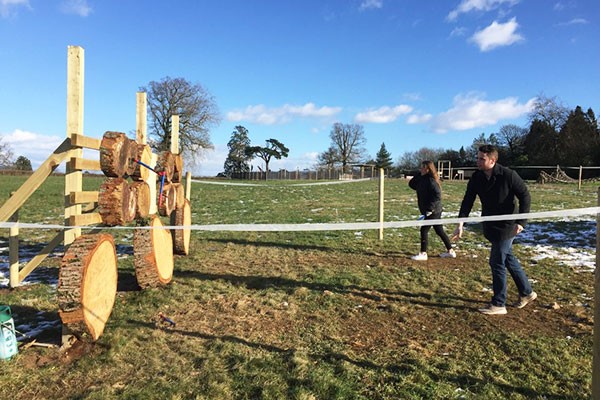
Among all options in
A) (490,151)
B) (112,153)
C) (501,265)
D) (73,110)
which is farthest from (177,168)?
(501,265)

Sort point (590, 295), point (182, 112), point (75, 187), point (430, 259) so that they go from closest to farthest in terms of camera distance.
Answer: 1. point (75, 187)
2. point (590, 295)
3. point (430, 259)
4. point (182, 112)

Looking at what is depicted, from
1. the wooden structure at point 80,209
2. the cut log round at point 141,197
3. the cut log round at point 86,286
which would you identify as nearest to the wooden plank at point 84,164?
the wooden structure at point 80,209

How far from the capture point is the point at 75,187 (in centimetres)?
393

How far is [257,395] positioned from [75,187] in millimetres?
2775

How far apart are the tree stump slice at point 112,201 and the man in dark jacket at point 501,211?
12.9 ft

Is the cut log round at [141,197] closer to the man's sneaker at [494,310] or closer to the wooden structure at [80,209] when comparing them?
the wooden structure at [80,209]

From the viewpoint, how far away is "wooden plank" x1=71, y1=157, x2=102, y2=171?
3854 millimetres

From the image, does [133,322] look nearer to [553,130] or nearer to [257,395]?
[257,395]

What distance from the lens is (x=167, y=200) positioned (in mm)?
6070

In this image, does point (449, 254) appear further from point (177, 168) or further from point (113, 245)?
point (113, 245)

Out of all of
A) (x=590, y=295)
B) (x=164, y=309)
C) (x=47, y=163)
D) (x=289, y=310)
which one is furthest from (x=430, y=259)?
(x=47, y=163)

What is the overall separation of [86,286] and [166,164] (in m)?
2.82

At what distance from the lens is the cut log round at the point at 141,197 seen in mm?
4715

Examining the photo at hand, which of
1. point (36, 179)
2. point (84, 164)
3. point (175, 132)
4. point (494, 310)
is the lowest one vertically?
point (494, 310)
